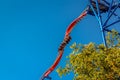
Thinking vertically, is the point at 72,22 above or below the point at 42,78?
above

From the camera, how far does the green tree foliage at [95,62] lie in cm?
1693

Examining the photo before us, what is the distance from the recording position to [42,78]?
30406 mm

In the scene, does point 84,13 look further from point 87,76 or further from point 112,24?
point 87,76

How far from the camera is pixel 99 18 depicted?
26188mm

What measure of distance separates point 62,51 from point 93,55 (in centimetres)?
1312

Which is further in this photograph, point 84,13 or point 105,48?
point 84,13

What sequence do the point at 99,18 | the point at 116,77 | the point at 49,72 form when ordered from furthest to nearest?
1. the point at 49,72
2. the point at 99,18
3. the point at 116,77

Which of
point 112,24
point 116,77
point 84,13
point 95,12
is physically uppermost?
point 84,13

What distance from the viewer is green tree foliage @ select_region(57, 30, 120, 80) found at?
1693cm

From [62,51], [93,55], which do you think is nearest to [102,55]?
[93,55]

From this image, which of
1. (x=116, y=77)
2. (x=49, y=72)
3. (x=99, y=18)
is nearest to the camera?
(x=116, y=77)

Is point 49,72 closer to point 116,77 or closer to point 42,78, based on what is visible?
point 42,78

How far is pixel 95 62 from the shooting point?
17438 mm

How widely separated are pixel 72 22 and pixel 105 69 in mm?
14792
